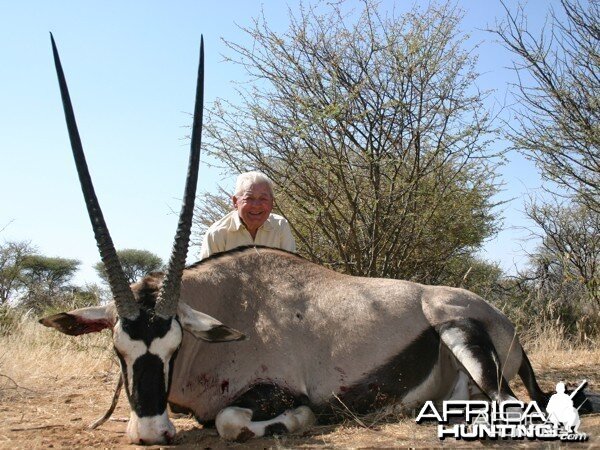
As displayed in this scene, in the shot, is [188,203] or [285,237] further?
[285,237]

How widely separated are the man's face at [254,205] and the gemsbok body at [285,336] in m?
0.89

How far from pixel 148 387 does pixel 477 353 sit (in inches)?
75.4

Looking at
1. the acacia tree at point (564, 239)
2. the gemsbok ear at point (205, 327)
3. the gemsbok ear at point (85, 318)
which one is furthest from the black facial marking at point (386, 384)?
the acacia tree at point (564, 239)

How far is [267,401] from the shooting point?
13.8 ft

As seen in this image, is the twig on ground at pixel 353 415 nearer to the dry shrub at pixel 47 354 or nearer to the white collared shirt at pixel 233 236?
the white collared shirt at pixel 233 236

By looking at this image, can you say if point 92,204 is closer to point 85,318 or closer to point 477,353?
point 85,318

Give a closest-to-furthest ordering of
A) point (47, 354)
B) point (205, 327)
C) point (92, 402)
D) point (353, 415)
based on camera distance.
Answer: point (205, 327)
point (353, 415)
point (92, 402)
point (47, 354)

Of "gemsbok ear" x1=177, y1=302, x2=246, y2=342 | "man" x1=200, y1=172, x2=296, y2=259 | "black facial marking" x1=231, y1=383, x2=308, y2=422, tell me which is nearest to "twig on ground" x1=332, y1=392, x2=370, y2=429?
"black facial marking" x1=231, y1=383, x2=308, y2=422

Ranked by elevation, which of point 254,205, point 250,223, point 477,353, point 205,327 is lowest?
point 477,353

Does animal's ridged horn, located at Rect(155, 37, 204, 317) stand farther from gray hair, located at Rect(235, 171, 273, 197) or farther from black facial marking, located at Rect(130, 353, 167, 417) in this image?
gray hair, located at Rect(235, 171, 273, 197)

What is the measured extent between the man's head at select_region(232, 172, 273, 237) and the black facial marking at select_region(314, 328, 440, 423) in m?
1.82

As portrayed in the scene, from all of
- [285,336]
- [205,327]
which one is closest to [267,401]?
[285,336]

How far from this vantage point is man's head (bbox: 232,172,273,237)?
5727 millimetres

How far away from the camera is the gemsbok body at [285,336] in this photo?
408 centimetres
